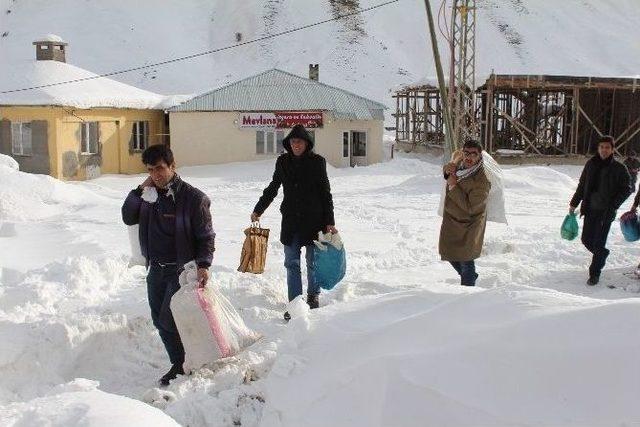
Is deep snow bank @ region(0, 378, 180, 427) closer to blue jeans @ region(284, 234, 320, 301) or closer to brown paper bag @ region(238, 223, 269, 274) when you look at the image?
blue jeans @ region(284, 234, 320, 301)

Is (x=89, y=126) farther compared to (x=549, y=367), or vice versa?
(x=89, y=126)

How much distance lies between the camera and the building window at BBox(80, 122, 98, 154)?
72.9ft

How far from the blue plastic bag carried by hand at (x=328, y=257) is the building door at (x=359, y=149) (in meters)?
20.3

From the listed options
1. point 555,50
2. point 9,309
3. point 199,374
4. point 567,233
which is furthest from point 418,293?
point 555,50

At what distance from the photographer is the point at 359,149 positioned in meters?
26.2

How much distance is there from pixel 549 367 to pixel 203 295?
7.21 feet

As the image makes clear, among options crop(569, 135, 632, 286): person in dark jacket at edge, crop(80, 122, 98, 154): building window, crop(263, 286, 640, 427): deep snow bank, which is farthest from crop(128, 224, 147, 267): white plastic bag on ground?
crop(80, 122, 98, 154): building window

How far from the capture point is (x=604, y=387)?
2.79 metres

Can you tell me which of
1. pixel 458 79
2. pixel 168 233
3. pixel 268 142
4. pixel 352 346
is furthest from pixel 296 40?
pixel 352 346

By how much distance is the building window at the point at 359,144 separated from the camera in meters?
26.0

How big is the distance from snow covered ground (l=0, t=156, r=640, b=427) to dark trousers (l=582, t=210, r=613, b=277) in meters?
0.26

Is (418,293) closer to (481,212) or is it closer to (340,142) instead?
(481,212)

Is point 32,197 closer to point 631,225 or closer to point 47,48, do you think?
point 631,225

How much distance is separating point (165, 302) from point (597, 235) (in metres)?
A: 4.48
